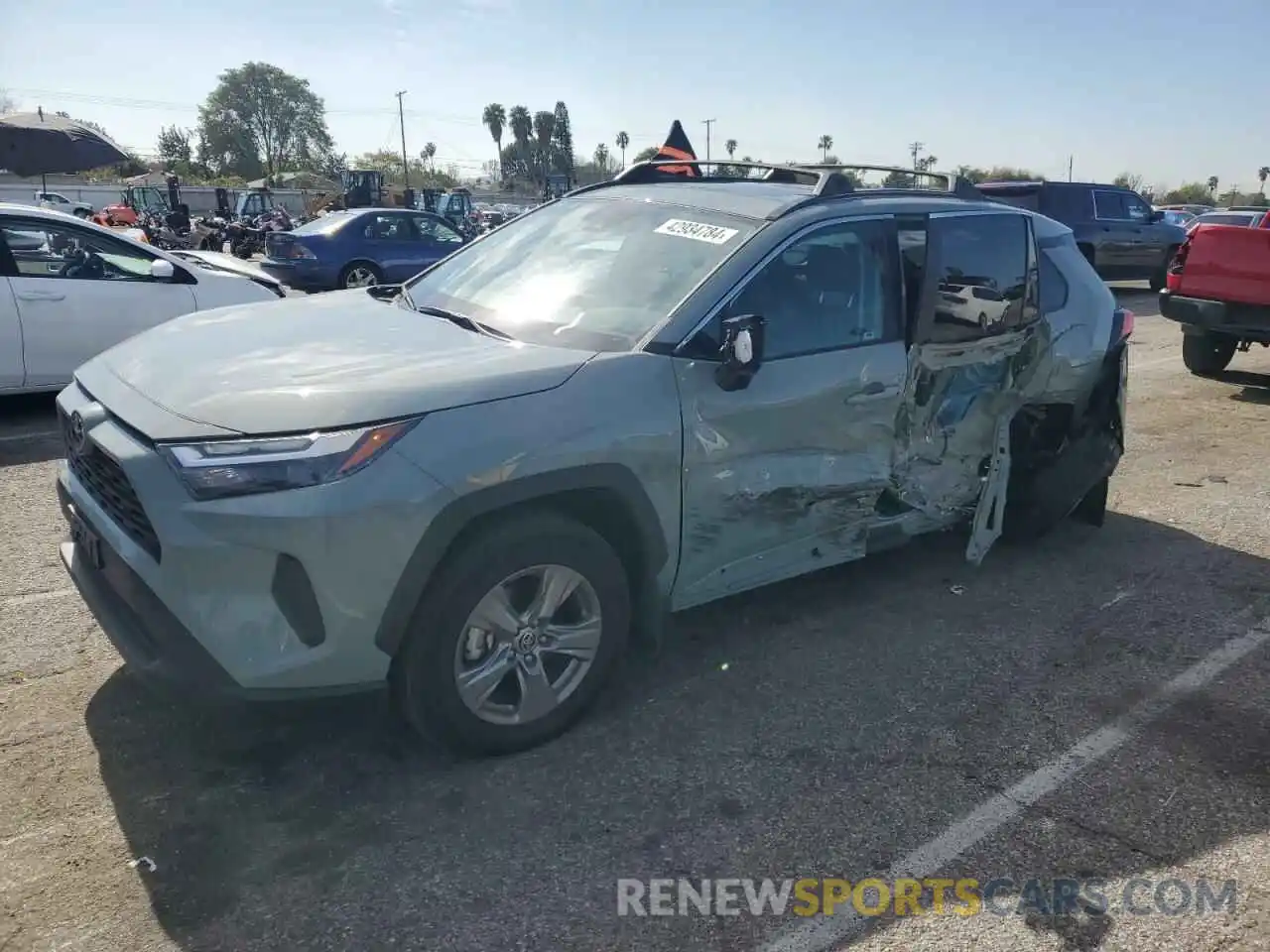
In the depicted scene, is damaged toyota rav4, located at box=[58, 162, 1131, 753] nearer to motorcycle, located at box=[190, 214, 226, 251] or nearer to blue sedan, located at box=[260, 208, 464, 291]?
blue sedan, located at box=[260, 208, 464, 291]

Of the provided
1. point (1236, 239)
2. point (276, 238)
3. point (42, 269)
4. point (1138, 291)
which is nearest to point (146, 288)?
point (42, 269)

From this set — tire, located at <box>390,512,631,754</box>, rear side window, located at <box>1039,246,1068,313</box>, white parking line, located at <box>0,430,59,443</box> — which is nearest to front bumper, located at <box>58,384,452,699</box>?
tire, located at <box>390,512,631,754</box>

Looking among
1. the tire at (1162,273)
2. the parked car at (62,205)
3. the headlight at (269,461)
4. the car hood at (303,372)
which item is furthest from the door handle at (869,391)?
the parked car at (62,205)

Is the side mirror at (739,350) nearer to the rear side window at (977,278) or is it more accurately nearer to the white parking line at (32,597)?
the rear side window at (977,278)

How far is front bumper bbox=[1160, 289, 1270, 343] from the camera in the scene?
903 centimetres

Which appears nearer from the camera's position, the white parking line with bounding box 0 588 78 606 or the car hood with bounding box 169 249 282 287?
the white parking line with bounding box 0 588 78 606

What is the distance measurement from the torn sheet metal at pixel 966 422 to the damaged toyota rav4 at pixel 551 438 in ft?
0.05

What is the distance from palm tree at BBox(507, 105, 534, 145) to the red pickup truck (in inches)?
5077

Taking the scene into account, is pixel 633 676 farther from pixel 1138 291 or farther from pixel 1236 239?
pixel 1138 291

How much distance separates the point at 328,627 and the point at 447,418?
649 millimetres

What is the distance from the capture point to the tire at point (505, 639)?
9.13ft

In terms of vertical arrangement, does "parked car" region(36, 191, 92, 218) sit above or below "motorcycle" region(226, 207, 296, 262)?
above

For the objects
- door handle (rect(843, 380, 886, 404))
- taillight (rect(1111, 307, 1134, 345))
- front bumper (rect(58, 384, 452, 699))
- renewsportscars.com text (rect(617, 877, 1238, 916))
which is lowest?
renewsportscars.com text (rect(617, 877, 1238, 916))

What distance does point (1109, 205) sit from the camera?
18.2 metres
